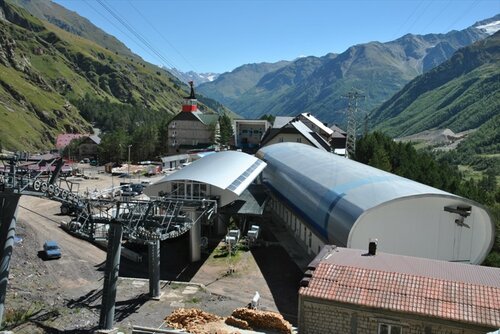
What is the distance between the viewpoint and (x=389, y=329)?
19.8m

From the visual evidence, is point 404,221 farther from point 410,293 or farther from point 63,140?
point 63,140

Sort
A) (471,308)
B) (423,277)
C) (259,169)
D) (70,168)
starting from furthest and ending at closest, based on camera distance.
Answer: (70,168) < (259,169) < (423,277) < (471,308)

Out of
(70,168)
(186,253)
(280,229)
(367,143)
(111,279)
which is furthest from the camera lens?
(70,168)

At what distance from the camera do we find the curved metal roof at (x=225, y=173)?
41.9 m

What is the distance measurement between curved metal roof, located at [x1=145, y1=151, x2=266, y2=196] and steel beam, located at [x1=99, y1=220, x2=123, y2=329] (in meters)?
13.5

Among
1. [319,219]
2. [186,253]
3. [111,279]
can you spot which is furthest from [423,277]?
[186,253]

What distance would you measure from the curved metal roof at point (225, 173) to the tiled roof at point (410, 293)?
2063 cm

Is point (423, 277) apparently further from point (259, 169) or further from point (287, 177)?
point (259, 169)

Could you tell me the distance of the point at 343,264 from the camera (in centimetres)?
2303

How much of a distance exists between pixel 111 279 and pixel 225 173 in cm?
2123

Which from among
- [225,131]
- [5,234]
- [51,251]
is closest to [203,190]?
[51,251]

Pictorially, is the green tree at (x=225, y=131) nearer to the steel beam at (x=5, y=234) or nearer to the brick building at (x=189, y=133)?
the brick building at (x=189, y=133)

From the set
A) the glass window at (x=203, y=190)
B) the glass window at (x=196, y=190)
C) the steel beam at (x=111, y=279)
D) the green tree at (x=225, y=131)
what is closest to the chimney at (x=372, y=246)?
the steel beam at (x=111, y=279)

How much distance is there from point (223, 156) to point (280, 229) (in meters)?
15.5
